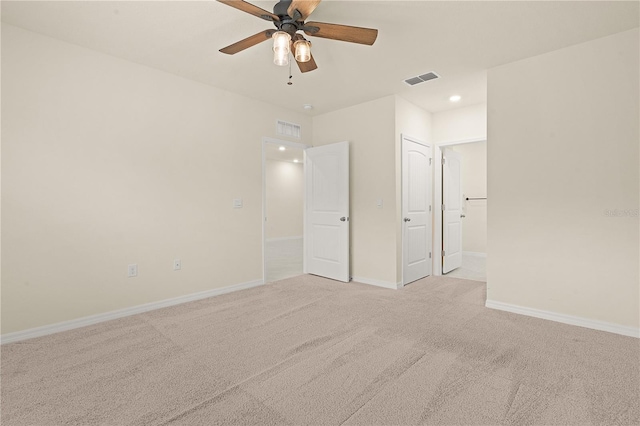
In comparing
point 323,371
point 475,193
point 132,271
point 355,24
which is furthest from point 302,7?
point 475,193

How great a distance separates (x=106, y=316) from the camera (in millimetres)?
2973

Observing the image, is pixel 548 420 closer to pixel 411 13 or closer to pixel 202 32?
pixel 411 13

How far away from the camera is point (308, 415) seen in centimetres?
162

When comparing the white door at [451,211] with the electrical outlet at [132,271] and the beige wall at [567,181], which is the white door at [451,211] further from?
the electrical outlet at [132,271]

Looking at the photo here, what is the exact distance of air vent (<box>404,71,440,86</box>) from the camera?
3422 mm

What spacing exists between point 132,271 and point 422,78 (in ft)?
12.6

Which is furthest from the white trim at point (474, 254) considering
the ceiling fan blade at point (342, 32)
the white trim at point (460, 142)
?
the ceiling fan blade at point (342, 32)

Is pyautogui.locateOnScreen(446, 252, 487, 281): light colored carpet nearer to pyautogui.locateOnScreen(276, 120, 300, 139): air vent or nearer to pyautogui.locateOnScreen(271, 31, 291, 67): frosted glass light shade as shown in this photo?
pyautogui.locateOnScreen(276, 120, 300, 139): air vent

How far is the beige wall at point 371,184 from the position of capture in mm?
4117

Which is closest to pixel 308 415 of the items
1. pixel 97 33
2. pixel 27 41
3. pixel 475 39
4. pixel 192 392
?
pixel 192 392

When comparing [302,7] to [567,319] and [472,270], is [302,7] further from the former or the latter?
[472,270]

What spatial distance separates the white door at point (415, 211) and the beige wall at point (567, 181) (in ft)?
3.81

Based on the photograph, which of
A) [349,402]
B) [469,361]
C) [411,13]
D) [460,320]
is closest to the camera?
[349,402]

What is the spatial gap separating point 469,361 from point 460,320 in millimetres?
838
